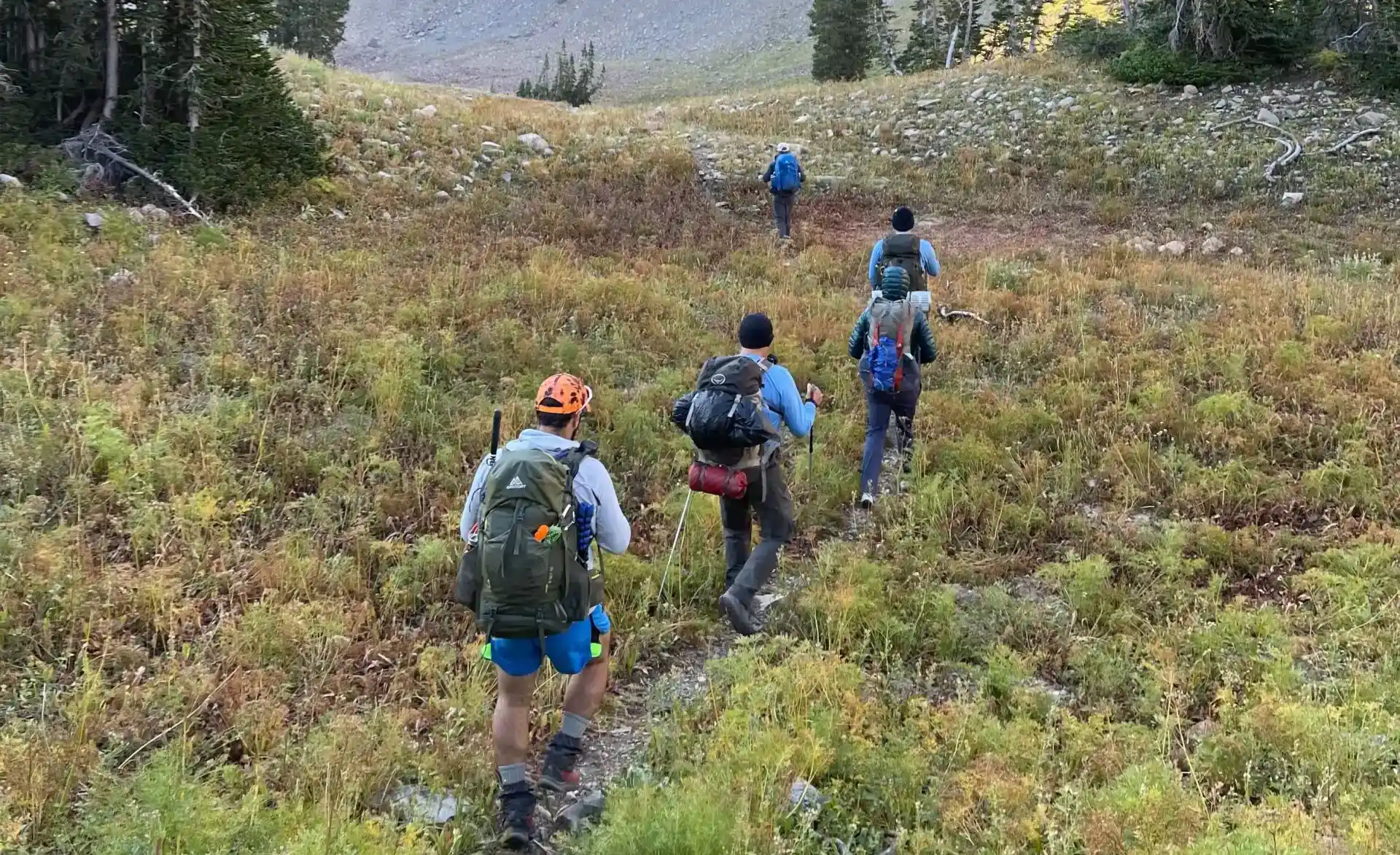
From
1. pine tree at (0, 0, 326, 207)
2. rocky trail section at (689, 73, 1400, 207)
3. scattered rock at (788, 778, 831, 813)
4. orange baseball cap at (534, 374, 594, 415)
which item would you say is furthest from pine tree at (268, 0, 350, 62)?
scattered rock at (788, 778, 831, 813)

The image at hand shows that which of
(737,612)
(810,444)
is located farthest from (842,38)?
(737,612)

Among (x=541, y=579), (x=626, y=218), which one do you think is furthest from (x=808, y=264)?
(x=541, y=579)

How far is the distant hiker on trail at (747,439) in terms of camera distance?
522 cm

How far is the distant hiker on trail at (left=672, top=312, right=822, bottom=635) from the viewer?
5.22 metres

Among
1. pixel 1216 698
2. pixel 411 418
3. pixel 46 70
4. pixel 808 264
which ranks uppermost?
pixel 46 70

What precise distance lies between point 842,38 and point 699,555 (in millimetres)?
47502

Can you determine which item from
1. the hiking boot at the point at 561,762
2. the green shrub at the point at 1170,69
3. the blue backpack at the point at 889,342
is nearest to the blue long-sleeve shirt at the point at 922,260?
the blue backpack at the point at 889,342

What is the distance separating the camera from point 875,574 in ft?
19.7

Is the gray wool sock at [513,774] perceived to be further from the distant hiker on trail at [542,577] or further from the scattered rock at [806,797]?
the scattered rock at [806,797]

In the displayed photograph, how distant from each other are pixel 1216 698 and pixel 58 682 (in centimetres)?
617

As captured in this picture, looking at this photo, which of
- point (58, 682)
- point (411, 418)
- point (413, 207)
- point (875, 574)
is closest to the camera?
point (58, 682)

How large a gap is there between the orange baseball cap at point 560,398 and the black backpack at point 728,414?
1.33m

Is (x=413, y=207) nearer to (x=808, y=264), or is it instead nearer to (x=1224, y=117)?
(x=808, y=264)

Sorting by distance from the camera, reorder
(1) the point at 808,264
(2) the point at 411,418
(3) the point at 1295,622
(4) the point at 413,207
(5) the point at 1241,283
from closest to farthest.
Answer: (3) the point at 1295,622 < (2) the point at 411,418 < (5) the point at 1241,283 < (1) the point at 808,264 < (4) the point at 413,207
